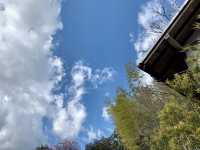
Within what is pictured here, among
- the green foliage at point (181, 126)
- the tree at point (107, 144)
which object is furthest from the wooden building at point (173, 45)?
the tree at point (107, 144)

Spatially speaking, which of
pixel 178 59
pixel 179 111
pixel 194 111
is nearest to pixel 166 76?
pixel 178 59

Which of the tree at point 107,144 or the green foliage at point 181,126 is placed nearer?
the green foliage at point 181,126

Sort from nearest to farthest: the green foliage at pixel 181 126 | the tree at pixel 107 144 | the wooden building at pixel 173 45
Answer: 1. the wooden building at pixel 173 45
2. the green foliage at pixel 181 126
3. the tree at pixel 107 144

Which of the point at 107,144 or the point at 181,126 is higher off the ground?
the point at 107,144

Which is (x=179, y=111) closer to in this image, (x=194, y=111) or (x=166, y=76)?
(x=194, y=111)

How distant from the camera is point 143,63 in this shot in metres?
5.57

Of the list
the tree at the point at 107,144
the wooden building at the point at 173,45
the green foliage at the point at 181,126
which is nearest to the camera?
the wooden building at the point at 173,45

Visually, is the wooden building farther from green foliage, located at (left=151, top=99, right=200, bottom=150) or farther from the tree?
the tree

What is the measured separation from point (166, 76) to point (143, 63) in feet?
2.28

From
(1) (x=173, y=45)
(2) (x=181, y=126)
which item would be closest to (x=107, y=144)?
(2) (x=181, y=126)

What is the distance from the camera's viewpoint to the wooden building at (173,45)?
5.23 meters

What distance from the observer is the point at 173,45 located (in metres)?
5.50

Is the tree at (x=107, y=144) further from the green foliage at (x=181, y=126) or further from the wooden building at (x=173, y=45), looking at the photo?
the wooden building at (x=173, y=45)

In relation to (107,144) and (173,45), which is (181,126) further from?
(107,144)
